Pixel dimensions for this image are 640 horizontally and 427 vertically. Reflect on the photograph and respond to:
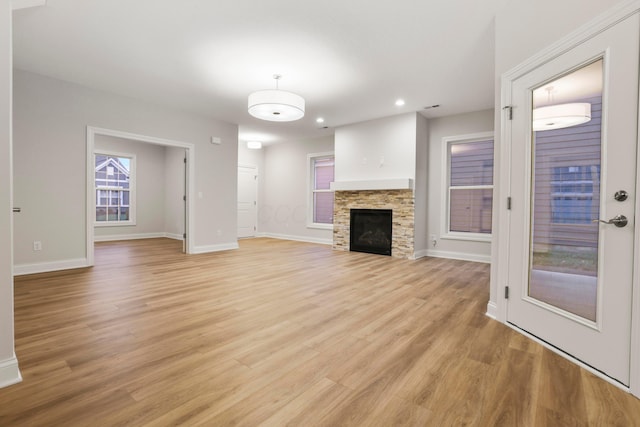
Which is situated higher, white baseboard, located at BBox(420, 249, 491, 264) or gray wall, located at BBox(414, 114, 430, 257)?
gray wall, located at BBox(414, 114, 430, 257)

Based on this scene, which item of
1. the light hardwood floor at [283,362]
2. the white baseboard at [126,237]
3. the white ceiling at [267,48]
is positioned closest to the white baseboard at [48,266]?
the light hardwood floor at [283,362]

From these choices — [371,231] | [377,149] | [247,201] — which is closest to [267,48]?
[377,149]

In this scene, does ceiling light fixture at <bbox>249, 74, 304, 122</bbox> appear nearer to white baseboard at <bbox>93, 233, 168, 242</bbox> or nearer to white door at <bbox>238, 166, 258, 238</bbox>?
white door at <bbox>238, 166, 258, 238</bbox>

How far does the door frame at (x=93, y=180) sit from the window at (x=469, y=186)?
4963 mm

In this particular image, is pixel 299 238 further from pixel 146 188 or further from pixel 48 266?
pixel 48 266

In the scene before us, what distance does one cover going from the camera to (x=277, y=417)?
4.61 feet

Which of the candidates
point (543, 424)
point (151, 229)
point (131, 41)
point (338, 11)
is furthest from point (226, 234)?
point (543, 424)

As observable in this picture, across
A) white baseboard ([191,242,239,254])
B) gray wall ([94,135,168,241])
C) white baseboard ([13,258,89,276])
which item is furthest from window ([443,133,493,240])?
gray wall ([94,135,168,241])

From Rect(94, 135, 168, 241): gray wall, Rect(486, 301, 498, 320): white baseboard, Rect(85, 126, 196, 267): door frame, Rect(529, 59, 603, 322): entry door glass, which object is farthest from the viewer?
Rect(94, 135, 168, 241): gray wall

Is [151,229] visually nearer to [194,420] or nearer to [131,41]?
[131,41]

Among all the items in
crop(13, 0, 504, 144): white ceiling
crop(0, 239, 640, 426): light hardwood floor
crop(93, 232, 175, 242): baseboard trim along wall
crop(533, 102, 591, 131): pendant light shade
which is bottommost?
crop(0, 239, 640, 426): light hardwood floor

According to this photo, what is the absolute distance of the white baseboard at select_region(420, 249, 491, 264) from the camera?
555cm

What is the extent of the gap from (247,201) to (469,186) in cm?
576

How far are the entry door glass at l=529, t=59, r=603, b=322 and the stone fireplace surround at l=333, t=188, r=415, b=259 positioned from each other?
135 inches
